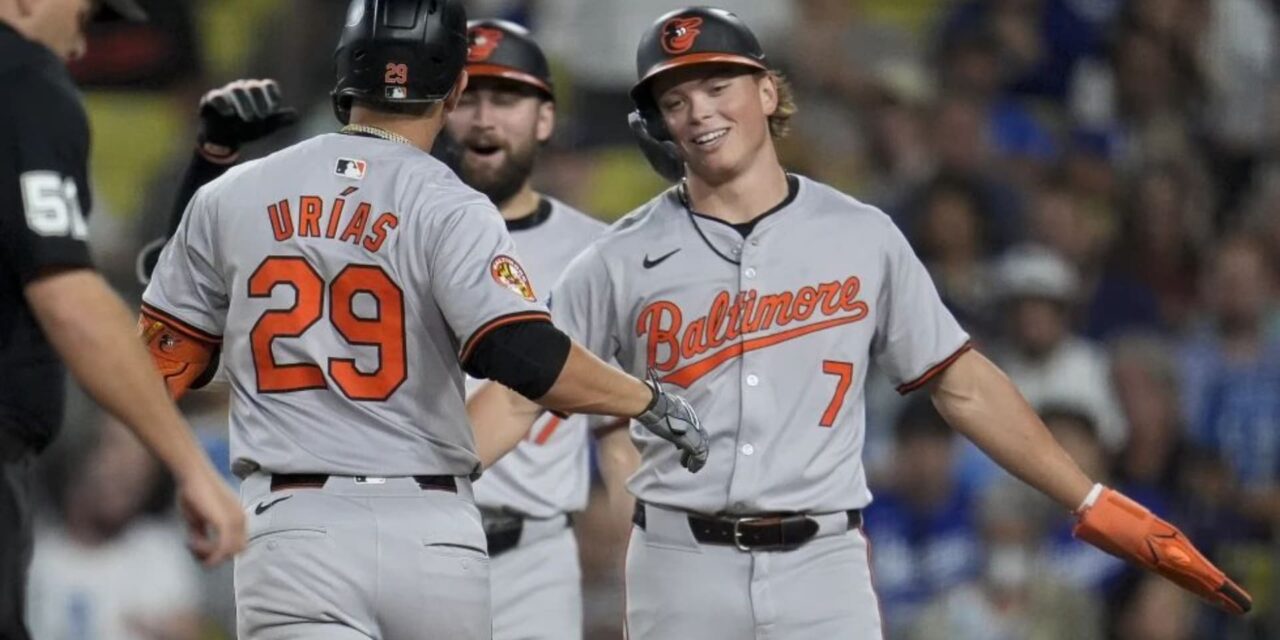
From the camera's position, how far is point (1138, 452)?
7.47 m

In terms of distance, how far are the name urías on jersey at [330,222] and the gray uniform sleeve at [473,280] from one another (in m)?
0.10

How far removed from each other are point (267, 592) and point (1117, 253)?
559cm

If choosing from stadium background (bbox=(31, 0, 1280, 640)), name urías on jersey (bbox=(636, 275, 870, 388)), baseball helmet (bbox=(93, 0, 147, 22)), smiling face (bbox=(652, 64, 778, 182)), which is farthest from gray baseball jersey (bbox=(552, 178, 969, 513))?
stadium background (bbox=(31, 0, 1280, 640))

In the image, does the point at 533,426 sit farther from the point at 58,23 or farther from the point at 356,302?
the point at 58,23

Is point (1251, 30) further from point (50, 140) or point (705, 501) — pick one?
point (50, 140)

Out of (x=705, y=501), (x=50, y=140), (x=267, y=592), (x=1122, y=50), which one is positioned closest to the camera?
(x=50, y=140)

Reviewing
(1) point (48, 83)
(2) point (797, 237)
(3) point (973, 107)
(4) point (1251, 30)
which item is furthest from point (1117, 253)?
(1) point (48, 83)

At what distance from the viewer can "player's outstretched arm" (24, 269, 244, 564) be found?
9.78 feet

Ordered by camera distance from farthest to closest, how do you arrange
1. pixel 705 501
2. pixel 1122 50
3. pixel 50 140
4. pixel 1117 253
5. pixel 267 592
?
pixel 1122 50
pixel 1117 253
pixel 705 501
pixel 267 592
pixel 50 140

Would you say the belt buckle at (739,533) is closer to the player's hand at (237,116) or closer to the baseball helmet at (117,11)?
the player's hand at (237,116)

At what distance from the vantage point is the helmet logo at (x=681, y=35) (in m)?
4.27

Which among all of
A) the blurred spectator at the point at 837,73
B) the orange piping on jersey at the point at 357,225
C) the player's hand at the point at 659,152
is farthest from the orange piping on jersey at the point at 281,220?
the blurred spectator at the point at 837,73

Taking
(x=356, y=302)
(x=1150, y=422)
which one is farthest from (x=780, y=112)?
(x=1150, y=422)

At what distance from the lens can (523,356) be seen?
351cm
